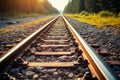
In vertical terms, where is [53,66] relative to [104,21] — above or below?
above

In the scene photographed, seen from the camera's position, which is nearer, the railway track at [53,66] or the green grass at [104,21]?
the railway track at [53,66]

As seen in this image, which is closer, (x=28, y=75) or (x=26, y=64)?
(x=28, y=75)

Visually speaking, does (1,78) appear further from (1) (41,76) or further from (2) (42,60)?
(2) (42,60)

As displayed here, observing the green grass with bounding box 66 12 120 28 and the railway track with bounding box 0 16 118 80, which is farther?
the green grass with bounding box 66 12 120 28

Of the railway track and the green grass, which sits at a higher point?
the railway track

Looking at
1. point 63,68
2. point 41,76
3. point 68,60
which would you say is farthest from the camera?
point 68,60

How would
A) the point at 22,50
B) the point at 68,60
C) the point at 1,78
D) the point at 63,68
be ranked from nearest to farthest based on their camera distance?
1. the point at 1,78
2. the point at 63,68
3. the point at 68,60
4. the point at 22,50

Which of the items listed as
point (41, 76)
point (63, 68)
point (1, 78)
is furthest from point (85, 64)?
point (1, 78)

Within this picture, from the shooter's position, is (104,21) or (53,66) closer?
(53,66)

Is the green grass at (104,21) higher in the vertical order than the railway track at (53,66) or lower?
lower

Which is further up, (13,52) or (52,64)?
(13,52)

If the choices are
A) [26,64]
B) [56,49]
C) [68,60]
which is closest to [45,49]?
[56,49]

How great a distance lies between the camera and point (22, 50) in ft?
12.9

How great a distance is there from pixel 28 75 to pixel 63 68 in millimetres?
593
